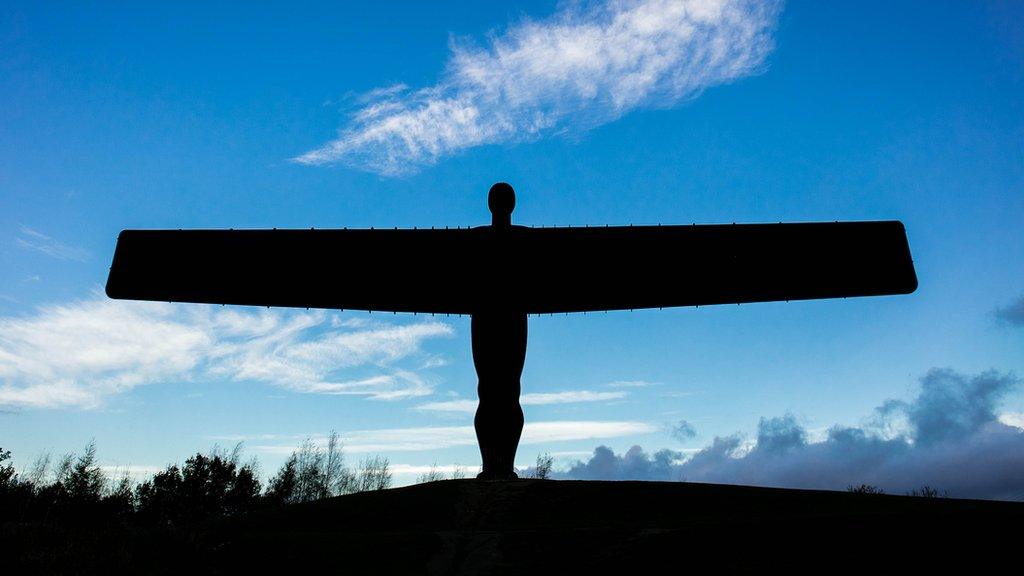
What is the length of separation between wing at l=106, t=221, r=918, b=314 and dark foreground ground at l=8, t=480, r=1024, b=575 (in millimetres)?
3453

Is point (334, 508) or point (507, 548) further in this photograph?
point (334, 508)

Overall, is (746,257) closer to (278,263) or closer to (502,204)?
(502,204)

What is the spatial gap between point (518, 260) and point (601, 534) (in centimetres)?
511

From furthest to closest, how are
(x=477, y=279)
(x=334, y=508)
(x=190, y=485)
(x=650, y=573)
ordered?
1. (x=190, y=485)
2. (x=477, y=279)
3. (x=334, y=508)
4. (x=650, y=573)

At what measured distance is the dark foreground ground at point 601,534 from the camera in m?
3.83

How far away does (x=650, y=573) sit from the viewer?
382cm

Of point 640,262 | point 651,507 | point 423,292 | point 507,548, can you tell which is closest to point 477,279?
point 423,292

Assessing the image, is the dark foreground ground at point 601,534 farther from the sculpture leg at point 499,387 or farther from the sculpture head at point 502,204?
the sculpture head at point 502,204

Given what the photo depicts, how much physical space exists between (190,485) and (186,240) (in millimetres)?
26320

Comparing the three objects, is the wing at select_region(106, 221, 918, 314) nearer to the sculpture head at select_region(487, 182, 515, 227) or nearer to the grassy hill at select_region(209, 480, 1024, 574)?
the sculpture head at select_region(487, 182, 515, 227)

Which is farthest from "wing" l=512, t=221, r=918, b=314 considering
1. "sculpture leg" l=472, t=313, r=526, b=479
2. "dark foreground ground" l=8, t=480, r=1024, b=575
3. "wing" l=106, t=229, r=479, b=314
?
"dark foreground ground" l=8, t=480, r=1024, b=575

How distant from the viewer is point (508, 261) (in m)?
9.01

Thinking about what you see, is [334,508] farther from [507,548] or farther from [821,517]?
[821,517]

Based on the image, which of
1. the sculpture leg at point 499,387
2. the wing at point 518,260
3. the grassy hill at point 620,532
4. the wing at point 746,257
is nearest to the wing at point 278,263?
the wing at point 518,260
